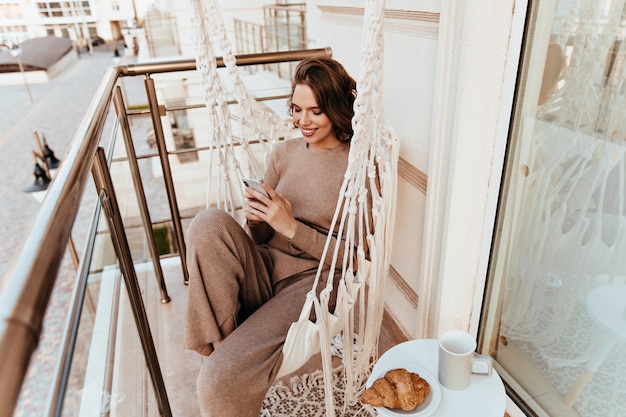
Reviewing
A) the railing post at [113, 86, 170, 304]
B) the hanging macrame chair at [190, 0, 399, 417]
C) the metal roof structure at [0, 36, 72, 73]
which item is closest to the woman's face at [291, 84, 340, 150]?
the hanging macrame chair at [190, 0, 399, 417]

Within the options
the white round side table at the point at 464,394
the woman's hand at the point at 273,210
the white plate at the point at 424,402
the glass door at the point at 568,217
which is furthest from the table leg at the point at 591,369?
the woman's hand at the point at 273,210

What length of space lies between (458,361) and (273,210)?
51cm

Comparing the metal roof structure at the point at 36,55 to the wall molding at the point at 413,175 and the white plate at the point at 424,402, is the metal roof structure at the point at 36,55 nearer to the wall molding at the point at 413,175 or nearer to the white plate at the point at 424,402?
the wall molding at the point at 413,175

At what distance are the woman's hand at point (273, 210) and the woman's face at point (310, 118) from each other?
20 cm

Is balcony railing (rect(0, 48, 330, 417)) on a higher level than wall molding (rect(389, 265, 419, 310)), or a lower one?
higher

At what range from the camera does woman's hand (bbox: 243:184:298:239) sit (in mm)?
1040

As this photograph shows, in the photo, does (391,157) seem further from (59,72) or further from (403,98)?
(59,72)

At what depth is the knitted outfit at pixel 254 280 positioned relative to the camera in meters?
0.88

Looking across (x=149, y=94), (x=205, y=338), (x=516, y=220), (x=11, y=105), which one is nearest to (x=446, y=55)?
(x=516, y=220)

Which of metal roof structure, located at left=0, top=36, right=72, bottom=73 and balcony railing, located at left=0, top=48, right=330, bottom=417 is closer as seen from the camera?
balcony railing, located at left=0, top=48, right=330, bottom=417

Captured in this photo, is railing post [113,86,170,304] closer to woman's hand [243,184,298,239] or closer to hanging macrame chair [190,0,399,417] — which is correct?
hanging macrame chair [190,0,399,417]

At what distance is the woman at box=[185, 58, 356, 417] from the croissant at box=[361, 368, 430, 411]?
0.21 m

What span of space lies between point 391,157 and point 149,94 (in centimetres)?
79

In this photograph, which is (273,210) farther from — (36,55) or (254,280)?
(36,55)
